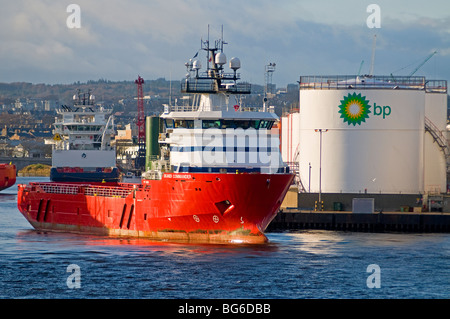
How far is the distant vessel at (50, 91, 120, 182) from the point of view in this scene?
109875 mm

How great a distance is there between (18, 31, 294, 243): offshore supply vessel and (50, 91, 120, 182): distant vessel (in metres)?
49.3

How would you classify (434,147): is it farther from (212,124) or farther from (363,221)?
(212,124)

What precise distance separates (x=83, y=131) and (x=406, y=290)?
74570mm

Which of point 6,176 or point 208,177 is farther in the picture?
point 6,176

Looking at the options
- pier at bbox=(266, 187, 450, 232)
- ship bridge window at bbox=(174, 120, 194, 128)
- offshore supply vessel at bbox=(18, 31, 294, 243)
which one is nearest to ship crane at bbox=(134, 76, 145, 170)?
pier at bbox=(266, 187, 450, 232)

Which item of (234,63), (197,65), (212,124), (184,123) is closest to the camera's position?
(212,124)

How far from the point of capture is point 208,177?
5066cm

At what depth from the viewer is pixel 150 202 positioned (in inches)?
2137

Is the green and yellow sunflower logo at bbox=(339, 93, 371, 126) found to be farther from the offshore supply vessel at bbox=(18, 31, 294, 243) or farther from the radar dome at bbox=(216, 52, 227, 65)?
the radar dome at bbox=(216, 52, 227, 65)

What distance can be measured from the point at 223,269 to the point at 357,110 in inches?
1277

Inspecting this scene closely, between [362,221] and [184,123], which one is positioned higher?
[184,123]

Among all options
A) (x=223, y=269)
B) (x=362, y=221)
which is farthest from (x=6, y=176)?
(x=223, y=269)

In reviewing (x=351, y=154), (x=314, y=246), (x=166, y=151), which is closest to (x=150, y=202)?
(x=166, y=151)

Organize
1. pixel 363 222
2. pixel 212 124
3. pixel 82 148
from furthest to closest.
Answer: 1. pixel 82 148
2. pixel 363 222
3. pixel 212 124
